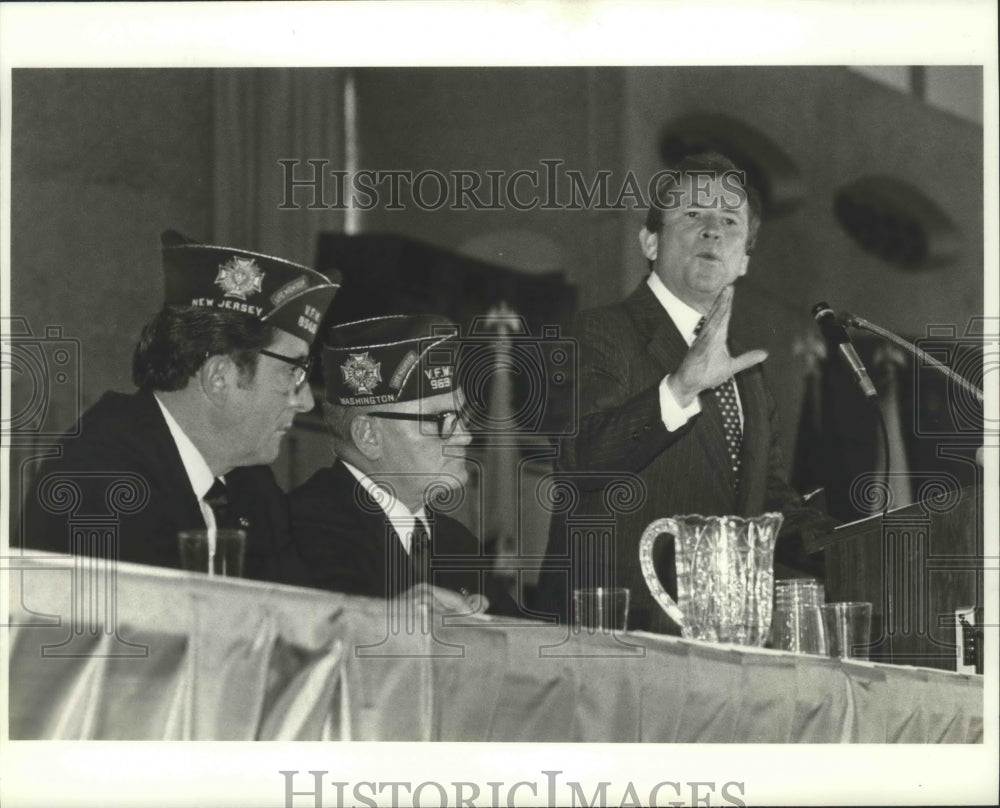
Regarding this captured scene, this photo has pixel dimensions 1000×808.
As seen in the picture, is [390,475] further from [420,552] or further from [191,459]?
[191,459]

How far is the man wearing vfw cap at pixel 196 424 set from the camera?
366cm

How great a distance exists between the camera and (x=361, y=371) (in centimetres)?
378

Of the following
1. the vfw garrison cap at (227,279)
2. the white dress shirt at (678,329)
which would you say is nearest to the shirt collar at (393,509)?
the vfw garrison cap at (227,279)

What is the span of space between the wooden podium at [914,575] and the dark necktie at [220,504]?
1.33 metres

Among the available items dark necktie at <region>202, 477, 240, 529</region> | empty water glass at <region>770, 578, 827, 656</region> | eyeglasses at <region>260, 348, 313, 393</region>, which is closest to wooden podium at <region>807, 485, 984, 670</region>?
empty water glass at <region>770, 578, 827, 656</region>

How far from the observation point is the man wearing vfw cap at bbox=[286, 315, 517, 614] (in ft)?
12.2

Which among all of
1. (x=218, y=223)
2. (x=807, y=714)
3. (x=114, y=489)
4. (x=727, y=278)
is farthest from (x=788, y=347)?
(x=114, y=489)

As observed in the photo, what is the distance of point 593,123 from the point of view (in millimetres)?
3834

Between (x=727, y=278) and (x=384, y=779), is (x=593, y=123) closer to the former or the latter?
(x=727, y=278)

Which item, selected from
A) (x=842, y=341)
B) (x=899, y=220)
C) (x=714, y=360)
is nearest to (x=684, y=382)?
(x=714, y=360)

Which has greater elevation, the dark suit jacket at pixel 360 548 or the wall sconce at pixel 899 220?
the wall sconce at pixel 899 220

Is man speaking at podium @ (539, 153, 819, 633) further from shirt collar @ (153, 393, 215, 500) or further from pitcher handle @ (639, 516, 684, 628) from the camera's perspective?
shirt collar @ (153, 393, 215, 500)

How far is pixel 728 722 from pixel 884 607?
573 millimetres

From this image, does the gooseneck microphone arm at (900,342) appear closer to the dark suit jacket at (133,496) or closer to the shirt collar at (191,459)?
the dark suit jacket at (133,496)
